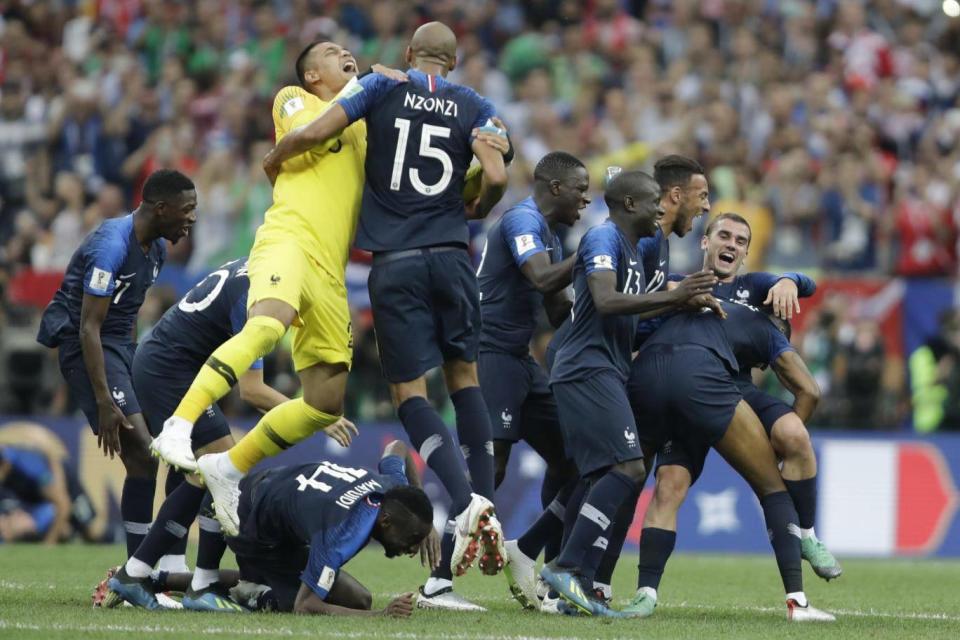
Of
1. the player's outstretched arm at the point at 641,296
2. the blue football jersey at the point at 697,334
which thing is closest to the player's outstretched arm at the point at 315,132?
the player's outstretched arm at the point at 641,296

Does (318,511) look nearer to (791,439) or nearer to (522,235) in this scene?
(522,235)

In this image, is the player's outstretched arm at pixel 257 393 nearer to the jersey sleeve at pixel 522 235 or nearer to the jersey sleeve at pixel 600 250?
the jersey sleeve at pixel 522 235

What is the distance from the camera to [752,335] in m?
8.88

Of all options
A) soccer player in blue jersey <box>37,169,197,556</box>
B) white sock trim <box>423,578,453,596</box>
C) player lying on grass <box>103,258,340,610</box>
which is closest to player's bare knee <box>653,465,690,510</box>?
white sock trim <box>423,578,453,596</box>

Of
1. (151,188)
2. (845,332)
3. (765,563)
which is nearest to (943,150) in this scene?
(845,332)

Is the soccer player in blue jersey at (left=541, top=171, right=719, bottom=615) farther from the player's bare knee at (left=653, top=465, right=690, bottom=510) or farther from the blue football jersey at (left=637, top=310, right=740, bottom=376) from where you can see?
the player's bare knee at (left=653, top=465, right=690, bottom=510)

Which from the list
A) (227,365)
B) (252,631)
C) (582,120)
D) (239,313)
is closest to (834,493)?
(582,120)

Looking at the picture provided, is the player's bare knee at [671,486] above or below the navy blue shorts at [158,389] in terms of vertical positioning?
below

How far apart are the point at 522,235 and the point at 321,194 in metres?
1.27

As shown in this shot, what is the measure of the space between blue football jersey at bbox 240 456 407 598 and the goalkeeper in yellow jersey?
220mm

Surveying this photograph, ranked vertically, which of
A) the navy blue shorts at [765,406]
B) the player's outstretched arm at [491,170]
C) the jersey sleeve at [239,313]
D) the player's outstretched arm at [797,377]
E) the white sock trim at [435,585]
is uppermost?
the player's outstretched arm at [491,170]

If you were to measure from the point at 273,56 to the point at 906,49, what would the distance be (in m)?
7.68

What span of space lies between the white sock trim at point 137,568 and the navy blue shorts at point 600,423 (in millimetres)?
2287

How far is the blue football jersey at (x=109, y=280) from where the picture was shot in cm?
876
